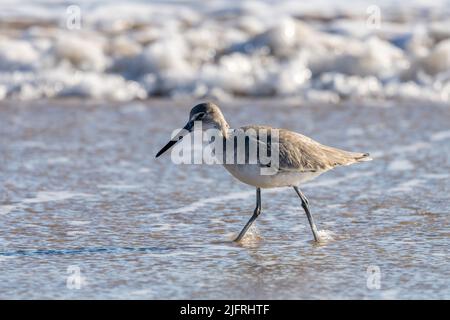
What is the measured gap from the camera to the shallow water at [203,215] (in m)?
5.42

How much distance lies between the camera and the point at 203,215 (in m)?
7.06

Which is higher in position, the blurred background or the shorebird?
the blurred background

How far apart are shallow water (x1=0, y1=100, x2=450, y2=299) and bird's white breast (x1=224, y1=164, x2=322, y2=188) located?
386 millimetres

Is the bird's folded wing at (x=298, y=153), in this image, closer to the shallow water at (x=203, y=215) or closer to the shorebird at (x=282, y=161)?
the shorebird at (x=282, y=161)

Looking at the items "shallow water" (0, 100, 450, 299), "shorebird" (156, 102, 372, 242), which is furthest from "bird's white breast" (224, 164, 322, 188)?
"shallow water" (0, 100, 450, 299)

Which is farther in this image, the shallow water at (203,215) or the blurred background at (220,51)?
the blurred background at (220,51)

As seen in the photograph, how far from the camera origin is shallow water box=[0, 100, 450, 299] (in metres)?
5.42

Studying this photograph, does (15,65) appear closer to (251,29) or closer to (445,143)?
(251,29)

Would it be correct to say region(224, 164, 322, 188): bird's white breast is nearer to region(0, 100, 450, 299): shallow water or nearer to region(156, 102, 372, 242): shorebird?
region(156, 102, 372, 242): shorebird

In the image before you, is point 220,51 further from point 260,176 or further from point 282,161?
point 260,176

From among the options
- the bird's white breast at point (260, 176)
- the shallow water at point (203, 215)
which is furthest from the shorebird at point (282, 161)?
the shallow water at point (203, 215)

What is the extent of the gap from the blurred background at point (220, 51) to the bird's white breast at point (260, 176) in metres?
5.76

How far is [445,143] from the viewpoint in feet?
31.3
